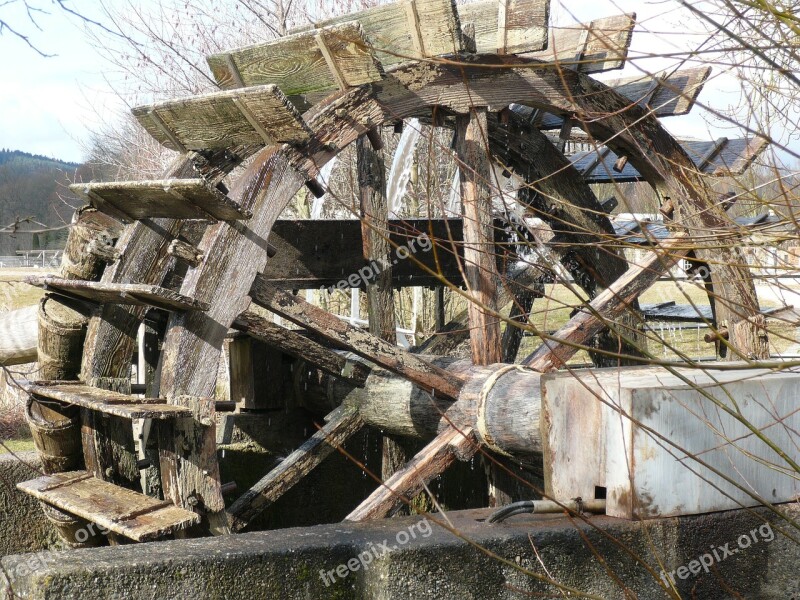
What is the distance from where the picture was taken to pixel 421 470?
4.81 metres

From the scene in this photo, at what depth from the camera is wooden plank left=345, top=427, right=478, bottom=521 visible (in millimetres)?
4711

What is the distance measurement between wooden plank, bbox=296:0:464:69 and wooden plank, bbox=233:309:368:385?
157 centimetres

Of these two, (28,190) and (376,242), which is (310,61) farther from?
(28,190)

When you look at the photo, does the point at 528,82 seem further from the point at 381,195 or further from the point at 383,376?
the point at 383,376

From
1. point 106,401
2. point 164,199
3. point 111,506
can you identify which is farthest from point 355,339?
point 111,506

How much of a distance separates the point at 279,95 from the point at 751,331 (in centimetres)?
402

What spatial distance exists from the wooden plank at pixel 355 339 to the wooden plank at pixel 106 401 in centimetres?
74

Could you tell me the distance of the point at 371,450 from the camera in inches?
254

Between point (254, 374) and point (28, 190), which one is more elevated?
point (28, 190)

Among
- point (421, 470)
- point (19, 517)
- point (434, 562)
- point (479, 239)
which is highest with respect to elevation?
point (479, 239)

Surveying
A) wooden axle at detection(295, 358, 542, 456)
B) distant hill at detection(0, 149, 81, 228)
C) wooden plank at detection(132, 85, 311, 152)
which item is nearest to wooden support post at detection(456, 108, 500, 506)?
wooden axle at detection(295, 358, 542, 456)

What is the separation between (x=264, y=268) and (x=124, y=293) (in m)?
0.96

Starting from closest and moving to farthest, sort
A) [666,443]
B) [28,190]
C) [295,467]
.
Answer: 1. [666,443]
2. [295,467]
3. [28,190]

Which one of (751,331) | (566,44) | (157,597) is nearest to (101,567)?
→ (157,597)
